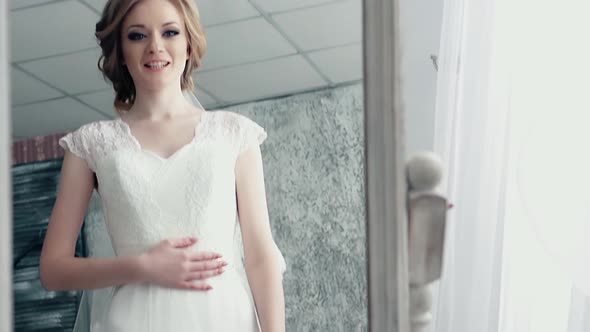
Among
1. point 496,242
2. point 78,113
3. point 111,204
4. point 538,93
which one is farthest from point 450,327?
point 78,113

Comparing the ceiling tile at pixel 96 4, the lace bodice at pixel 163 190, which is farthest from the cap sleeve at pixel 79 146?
the ceiling tile at pixel 96 4

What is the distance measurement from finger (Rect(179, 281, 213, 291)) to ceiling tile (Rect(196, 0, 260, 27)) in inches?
28.6

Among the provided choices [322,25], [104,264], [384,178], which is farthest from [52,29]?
[384,178]

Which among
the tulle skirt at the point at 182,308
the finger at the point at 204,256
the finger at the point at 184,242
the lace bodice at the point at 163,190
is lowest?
the tulle skirt at the point at 182,308

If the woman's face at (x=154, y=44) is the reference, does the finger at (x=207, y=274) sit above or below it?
below

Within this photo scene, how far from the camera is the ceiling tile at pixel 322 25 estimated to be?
4.02 feet

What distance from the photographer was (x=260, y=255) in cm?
93

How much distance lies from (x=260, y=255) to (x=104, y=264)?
0.45 ft

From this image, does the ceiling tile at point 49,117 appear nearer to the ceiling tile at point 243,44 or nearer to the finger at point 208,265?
the ceiling tile at point 243,44

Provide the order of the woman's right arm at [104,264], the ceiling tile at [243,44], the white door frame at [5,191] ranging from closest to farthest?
1. the white door frame at [5,191]
2. the woman's right arm at [104,264]
3. the ceiling tile at [243,44]

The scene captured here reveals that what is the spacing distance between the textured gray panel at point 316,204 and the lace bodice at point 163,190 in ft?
0.55

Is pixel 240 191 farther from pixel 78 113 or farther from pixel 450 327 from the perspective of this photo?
pixel 78 113

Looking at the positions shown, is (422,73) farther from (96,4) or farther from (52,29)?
(52,29)

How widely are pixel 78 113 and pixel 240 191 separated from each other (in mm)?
726
